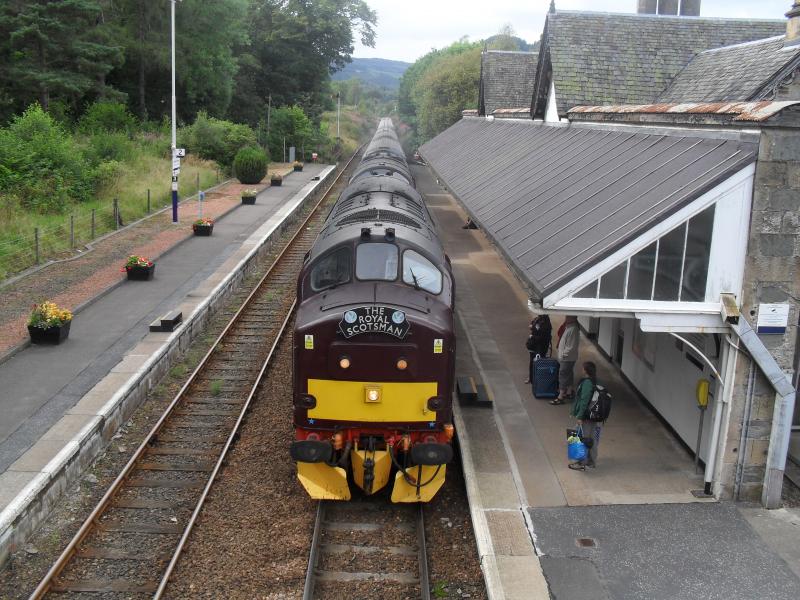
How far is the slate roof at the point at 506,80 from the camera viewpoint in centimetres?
3484

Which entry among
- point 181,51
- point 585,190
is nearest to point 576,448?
point 585,190

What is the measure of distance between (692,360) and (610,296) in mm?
2578

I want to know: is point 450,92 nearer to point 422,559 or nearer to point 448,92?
point 448,92

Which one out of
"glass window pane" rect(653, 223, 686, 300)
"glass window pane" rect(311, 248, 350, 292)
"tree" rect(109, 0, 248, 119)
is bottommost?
"glass window pane" rect(311, 248, 350, 292)

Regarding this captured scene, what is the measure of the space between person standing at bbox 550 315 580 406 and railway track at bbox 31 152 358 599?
5.32 meters

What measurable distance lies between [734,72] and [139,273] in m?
15.0

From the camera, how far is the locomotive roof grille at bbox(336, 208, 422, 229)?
11.9 meters

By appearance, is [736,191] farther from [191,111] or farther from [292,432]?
[191,111]

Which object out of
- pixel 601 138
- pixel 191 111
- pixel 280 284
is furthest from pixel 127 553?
pixel 191 111

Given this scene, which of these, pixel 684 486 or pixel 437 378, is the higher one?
pixel 437 378

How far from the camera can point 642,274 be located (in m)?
9.58

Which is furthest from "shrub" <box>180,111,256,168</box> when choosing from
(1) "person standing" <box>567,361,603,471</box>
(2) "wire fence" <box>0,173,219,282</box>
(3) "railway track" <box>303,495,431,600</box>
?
(3) "railway track" <box>303,495,431,600</box>

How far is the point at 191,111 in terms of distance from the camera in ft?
196

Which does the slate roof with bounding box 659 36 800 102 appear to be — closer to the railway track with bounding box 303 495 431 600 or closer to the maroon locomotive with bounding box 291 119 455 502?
the maroon locomotive with bounding box 291 119 455 502
